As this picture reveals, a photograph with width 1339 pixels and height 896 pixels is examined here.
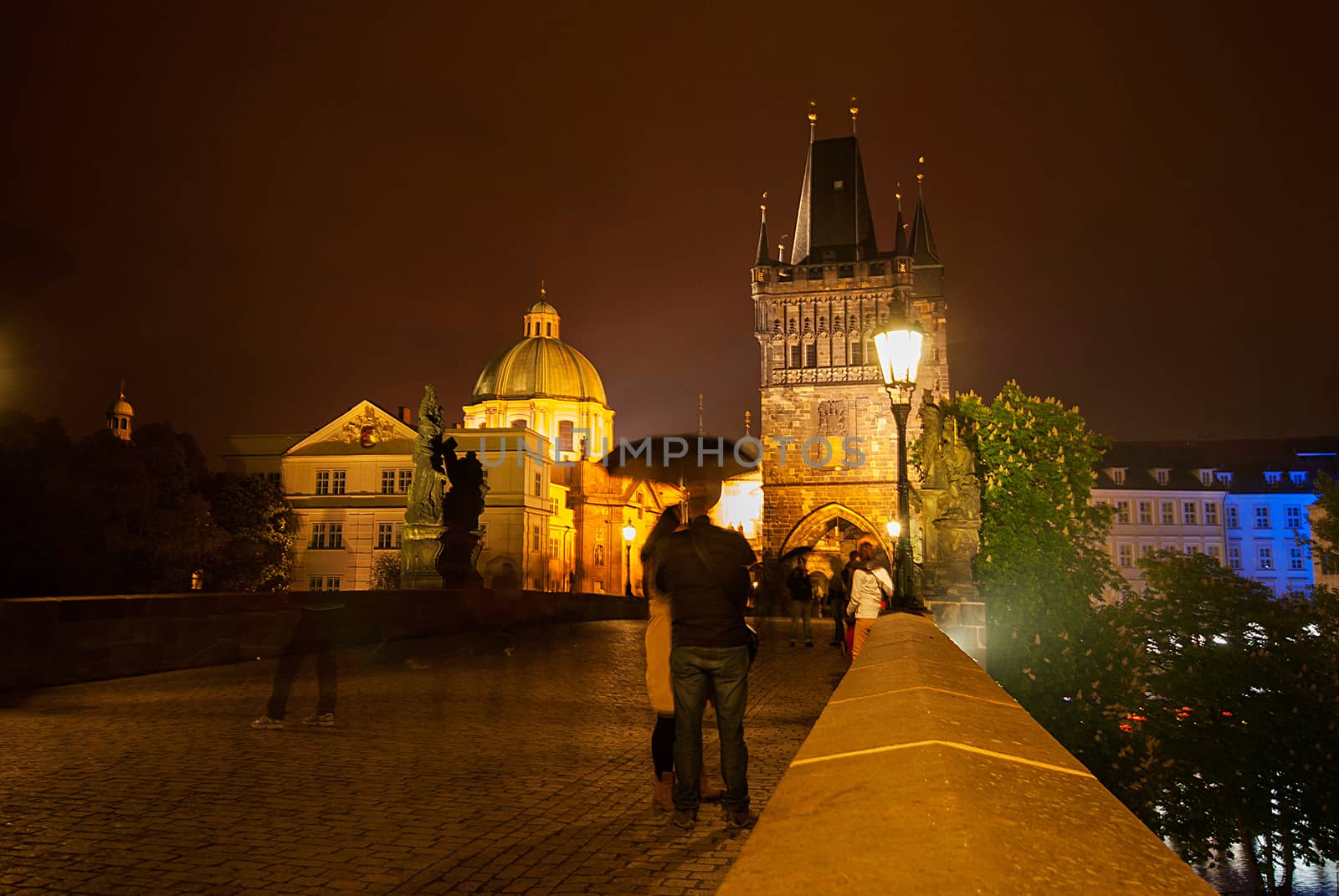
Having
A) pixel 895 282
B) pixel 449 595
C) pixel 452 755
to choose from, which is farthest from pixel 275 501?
pixel 452 755

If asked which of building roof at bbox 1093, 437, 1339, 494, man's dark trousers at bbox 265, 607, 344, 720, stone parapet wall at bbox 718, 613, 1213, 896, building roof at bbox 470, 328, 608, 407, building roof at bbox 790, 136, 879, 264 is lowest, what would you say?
A: man's dark trousers at bbox 265, 607, 344, 720

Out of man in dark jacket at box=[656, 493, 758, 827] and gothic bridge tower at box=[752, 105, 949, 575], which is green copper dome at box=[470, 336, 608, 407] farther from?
man in dark jacket at box=[656, 493, 758, 827]

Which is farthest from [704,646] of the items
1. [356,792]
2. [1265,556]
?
[1265,556]

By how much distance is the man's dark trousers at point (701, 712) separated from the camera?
5.72 metres

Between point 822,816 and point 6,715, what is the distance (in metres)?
9.53

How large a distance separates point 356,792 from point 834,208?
68.3 meters

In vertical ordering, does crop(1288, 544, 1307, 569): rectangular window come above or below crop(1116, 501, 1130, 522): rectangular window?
below

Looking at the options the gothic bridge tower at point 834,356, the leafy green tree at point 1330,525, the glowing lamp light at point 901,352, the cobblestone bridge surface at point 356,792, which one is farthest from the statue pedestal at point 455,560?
the gothic bridge tower at point 834,356

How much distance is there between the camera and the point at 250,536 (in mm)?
62094

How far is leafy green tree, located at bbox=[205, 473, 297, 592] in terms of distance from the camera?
55.5 m

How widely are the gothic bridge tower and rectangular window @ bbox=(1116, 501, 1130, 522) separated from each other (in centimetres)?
1617

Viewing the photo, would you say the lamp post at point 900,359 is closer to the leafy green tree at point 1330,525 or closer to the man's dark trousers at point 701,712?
the man's dark trousers at point 701,712

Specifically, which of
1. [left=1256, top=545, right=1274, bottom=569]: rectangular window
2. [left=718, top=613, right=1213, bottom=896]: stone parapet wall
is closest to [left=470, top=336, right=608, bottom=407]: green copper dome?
[left=1256, top=545, right=1274, bottom=569]: rectangular window

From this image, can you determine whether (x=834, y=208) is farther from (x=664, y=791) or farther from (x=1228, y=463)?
(x=664, y=791)
